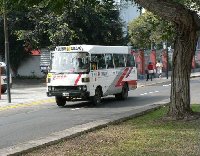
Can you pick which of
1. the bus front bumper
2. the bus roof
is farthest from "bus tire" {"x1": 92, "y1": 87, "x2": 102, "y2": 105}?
the bus roof

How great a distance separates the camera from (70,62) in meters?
21.1

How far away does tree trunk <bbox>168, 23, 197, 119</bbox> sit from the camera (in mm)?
13383

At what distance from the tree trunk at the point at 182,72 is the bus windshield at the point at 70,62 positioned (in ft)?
25.5

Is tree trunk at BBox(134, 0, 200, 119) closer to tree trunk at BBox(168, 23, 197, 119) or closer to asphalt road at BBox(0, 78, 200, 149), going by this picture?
tree trunk at BBox(168, 23, 197, 119)

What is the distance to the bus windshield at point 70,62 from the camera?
20984 mm

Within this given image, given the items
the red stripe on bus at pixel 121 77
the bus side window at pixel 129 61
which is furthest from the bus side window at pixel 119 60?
the bus side window at pixel 129 61

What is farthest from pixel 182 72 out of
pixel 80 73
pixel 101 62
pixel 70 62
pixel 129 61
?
pixel 129 61

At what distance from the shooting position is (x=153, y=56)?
159 ft

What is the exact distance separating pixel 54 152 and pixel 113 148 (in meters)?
1.11

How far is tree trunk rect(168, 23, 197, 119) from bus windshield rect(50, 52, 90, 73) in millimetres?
7775

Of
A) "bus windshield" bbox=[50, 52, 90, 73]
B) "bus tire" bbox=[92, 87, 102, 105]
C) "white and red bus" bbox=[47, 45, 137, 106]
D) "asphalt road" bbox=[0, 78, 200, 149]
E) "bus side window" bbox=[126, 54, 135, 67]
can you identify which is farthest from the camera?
"bus side window" bbox=[126, 54, 135, 67]

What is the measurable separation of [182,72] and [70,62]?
842 cm

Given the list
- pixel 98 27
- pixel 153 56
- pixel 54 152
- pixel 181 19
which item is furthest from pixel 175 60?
pixel 153 56

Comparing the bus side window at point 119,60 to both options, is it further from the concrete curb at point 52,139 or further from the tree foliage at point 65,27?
the tree foliage at point 65,27
